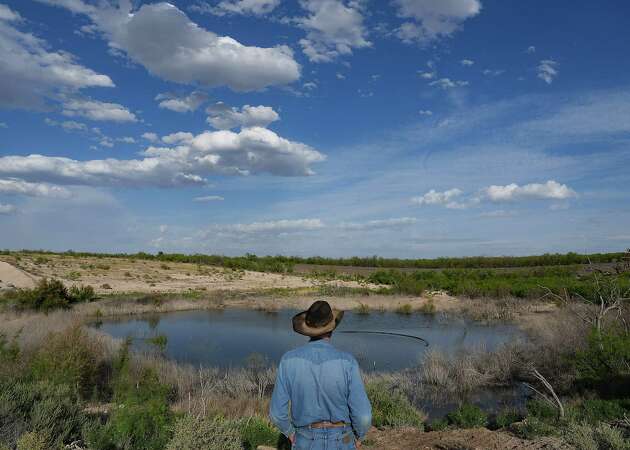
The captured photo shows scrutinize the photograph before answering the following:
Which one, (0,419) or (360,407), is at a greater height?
(360,407)

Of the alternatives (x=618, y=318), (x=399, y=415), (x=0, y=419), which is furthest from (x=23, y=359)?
(x=618, y=318)

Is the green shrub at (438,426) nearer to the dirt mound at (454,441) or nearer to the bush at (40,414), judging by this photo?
the dirt mound at (454,441)

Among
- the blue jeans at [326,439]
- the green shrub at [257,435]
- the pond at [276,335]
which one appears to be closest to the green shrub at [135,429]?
the green shrub at [257,435]

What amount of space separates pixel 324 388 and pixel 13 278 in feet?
135

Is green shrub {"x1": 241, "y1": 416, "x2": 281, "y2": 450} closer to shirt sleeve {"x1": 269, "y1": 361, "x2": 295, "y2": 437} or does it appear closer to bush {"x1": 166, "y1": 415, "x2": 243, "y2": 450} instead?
bush {"x1": 166, "y1": 415, "x2": 243, "y2": 450}

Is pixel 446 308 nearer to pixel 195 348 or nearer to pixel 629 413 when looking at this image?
pixel 195 348

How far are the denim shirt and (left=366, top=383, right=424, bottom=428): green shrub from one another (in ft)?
23.4

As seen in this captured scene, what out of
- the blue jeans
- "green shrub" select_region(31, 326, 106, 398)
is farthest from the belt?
"green shrub" select_region(31, 326, 106, 398)

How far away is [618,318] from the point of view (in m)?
15.0

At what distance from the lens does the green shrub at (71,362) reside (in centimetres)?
1054

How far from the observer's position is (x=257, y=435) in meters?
8.31

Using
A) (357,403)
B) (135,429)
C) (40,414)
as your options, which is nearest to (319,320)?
(357,403)

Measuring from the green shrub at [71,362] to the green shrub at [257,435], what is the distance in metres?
3.75

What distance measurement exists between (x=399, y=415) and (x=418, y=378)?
4.65 m
